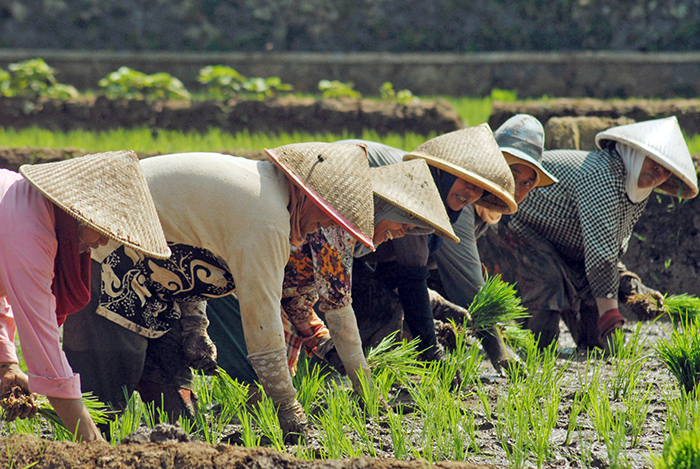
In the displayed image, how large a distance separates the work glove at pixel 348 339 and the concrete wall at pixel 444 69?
7795mm

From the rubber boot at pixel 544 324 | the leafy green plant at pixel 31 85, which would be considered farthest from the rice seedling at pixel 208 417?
the leafy green plant at pixel 31 85

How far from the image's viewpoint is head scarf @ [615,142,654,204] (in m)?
3.59

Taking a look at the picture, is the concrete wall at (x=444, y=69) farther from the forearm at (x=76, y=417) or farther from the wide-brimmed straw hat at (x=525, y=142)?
the forearm at (x=76, y=417)

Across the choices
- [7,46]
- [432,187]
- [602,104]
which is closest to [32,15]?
[7,46]

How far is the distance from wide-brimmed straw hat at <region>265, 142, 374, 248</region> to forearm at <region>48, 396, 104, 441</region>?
0.83 metres

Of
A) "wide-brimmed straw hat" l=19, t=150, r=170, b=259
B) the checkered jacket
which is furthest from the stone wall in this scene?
"wide-brimmed straw hat" l=19, t=150, r=170, b=259

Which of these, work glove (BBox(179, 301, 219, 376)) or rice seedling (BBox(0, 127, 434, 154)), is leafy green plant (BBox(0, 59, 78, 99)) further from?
work glove (BBox(179, 301, 219, 376))

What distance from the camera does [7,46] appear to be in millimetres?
11023

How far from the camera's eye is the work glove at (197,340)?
2.56m

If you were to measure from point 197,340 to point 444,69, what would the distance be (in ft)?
26.2

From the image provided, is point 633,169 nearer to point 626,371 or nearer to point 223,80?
point 626,371

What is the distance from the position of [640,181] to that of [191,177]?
232 cm

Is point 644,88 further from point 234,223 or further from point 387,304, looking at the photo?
point 234,223

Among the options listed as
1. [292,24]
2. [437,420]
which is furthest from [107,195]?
[292,24]
